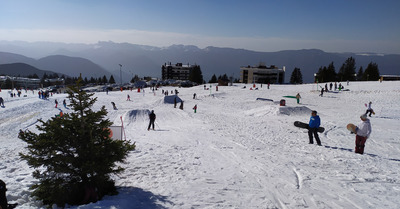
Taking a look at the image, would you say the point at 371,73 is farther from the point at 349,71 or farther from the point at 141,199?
the point at 141,199

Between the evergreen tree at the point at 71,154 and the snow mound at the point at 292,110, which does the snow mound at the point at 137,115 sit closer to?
the snow mound at the point at 292,110

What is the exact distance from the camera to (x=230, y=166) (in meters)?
8.26

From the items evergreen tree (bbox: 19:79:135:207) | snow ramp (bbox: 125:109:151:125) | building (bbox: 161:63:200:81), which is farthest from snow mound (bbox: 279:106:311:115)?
building (bbox: 161:63:200:81)

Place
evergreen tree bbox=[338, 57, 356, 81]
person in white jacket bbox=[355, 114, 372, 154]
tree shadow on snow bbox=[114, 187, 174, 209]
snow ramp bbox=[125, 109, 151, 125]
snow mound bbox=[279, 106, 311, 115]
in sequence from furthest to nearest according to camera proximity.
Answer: evergreen tree bbox=[338, 57, 356, 81]
snow mound bbox=[279, 106, 311, 115]
snow ramp bbox=[125, 109, 151, 125]
person in white jacket bbox=[355, 114, 372, 154]
tree shadow on snow bbox=[114, 187, 174, 209]

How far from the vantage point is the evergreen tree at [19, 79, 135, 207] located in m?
5.52

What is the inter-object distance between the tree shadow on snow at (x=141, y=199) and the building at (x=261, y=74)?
424 feet

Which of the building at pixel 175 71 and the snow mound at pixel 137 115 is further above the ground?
the building at pixel 175 71

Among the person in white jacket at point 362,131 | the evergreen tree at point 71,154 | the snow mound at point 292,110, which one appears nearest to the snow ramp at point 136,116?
the snow mound at point 292,110

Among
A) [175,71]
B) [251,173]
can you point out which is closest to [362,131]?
[251,173]

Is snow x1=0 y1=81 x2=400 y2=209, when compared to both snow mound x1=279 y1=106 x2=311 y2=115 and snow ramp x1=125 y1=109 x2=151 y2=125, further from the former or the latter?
snow ramp x1=125 y1=109 x2=151 y2=125

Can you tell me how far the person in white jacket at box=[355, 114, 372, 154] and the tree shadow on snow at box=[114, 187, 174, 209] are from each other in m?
8.13

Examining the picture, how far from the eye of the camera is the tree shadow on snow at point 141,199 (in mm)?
5381

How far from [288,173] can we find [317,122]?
181 inches

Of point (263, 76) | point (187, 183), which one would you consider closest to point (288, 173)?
point (187, 183)
